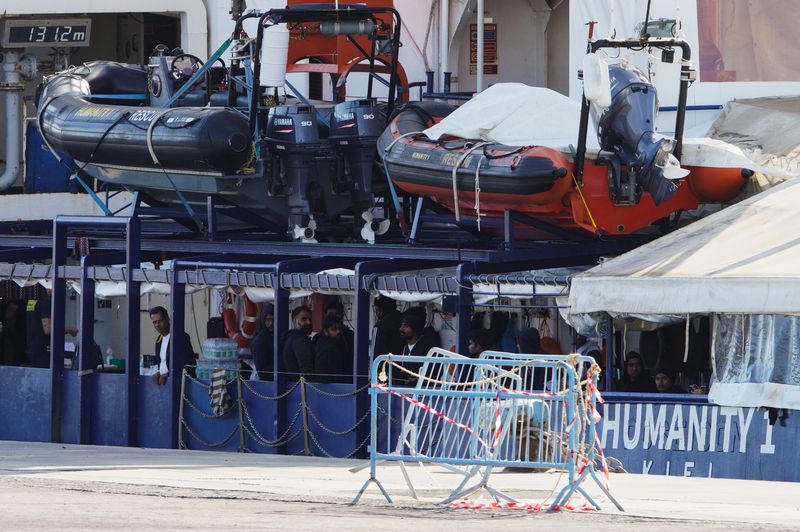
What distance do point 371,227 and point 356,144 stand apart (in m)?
0.95

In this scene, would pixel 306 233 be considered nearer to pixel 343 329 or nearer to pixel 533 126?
pixel 343 329

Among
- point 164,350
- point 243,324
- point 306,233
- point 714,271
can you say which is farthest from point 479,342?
point 243,324

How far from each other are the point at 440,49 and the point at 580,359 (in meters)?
12.2

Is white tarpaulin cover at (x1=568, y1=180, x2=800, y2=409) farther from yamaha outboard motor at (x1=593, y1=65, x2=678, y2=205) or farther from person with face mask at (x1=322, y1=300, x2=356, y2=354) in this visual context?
person with face mask at (x1=322, y1=300, x2=356, y2=354)

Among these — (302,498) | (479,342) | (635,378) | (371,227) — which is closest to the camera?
(302,498)

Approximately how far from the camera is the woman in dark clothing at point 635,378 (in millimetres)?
14992

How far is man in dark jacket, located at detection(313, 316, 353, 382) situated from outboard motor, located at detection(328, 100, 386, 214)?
217cm

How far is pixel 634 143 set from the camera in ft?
51.4

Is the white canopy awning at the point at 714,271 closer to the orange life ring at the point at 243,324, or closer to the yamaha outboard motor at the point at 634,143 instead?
the yamaha outboard motor at the point at 634,143

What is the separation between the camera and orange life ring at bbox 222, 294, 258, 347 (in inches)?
753

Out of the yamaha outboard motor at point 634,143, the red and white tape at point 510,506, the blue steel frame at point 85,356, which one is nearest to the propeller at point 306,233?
the blue steel frame at point 85,356

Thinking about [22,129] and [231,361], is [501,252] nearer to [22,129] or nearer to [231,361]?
[231,361]

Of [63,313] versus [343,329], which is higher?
[63,313]

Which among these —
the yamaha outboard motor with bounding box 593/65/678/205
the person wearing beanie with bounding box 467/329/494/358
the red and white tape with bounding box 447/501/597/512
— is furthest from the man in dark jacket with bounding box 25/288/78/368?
the red and white tape with bounding box 447/501/597/512
